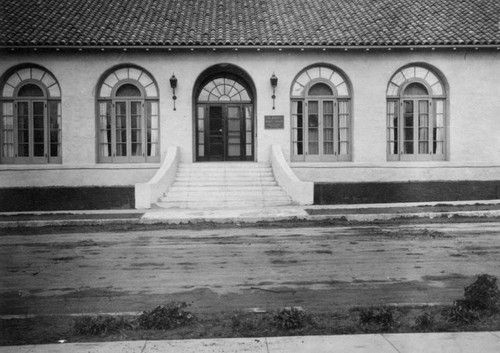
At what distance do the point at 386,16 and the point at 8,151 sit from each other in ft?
51.0

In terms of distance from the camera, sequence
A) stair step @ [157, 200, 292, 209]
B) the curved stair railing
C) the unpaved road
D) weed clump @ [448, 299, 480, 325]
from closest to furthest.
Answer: weed clump @ [448, 299, 480, 325] < the unpaved road < the curved stair railing < stair step @ [157, 200, 292, 209]

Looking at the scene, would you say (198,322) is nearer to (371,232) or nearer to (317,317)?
(317,317)

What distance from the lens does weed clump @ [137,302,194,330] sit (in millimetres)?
6184

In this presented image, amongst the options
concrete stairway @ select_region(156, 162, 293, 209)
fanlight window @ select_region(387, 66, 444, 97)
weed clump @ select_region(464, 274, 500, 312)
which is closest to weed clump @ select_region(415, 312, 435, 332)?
weed clump @ select_region(464, 274, 500, 312)

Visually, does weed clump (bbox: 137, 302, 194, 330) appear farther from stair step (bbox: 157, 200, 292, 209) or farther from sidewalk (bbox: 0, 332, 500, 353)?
stair step (bbox: 157, 200, 292, 209)

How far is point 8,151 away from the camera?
2228 centimetres

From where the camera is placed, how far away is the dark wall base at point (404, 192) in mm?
21578

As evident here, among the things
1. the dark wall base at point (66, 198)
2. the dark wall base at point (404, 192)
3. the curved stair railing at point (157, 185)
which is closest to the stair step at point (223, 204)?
the curved stair railing at point (157, 185)

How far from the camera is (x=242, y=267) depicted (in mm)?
9938

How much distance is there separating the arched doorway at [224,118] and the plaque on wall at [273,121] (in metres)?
1.38

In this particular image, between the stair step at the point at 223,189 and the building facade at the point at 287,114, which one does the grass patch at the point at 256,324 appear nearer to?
the stair step at the point at 223,189

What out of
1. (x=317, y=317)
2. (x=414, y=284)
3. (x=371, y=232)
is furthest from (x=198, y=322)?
(x=371, y=232)

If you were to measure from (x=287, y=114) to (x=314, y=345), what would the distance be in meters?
17.2

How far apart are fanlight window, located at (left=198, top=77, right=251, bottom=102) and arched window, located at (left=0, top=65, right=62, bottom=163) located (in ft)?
18.9
